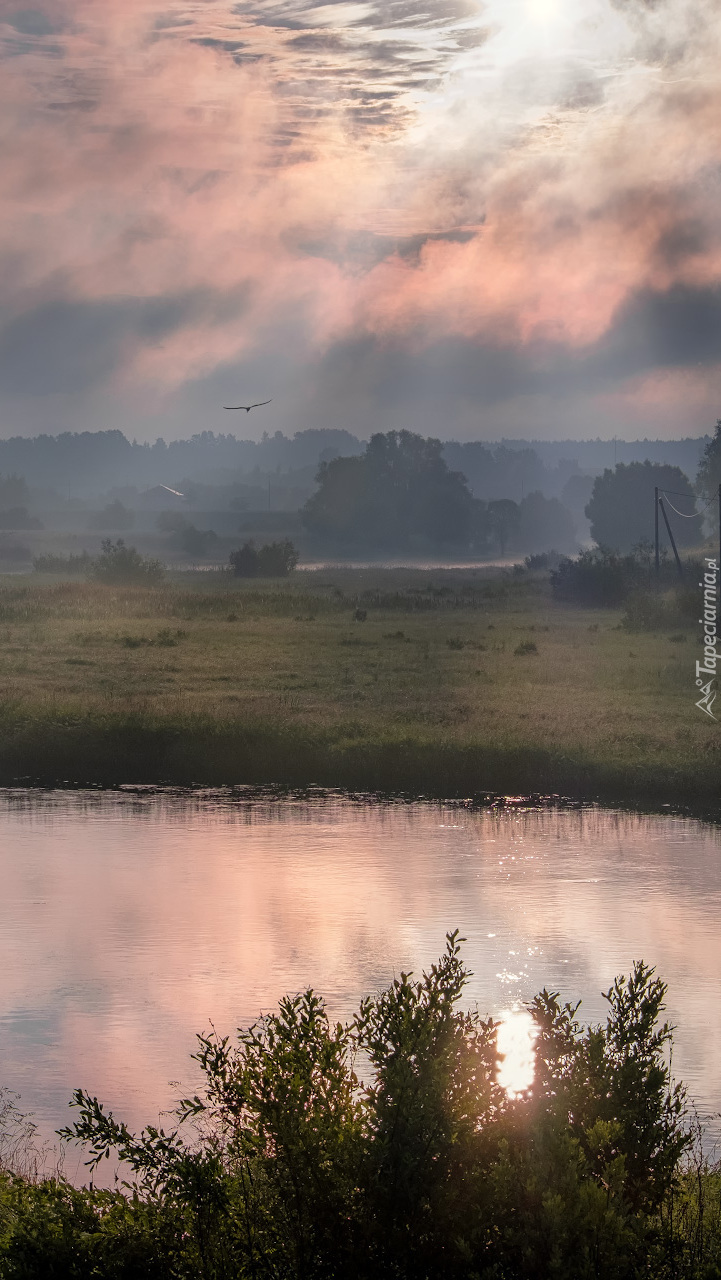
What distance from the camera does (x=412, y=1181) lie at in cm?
959

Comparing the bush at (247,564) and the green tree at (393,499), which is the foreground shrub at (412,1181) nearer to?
the bush at (247,564)

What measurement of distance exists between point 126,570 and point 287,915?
7790 centimetres

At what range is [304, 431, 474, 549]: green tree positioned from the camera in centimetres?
18825

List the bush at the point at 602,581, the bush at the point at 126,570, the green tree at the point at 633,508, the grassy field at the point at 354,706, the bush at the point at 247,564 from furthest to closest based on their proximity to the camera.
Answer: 1. the green tree at the point at 633,508
2. the bush at the point at 247,564
3. the bush at the point at 126,570
4. the bush at the point at 602,581
5. the grassy field at the point at 354,706

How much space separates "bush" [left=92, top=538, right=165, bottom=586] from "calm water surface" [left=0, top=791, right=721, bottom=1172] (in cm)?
6635

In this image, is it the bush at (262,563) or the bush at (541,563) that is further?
the bush at (541,563)

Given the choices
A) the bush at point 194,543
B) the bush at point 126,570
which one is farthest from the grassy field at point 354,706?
the bush at point 194,543

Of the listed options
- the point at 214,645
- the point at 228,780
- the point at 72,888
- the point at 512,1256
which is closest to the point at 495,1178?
the point at 512,1256

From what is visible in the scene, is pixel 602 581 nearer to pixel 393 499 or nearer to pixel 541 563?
pixel 541 563

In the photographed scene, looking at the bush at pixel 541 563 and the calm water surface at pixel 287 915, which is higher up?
the bush at pixel 541 563

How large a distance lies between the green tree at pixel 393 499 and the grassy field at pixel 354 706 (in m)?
118

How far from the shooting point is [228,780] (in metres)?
35.4

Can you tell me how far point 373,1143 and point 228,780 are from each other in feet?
85.3

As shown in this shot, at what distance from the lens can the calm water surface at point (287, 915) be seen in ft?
59.4
